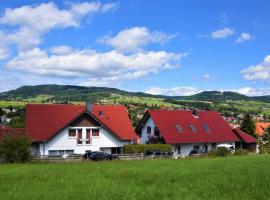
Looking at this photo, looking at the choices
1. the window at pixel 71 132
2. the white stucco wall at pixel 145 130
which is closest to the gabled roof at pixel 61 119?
the window at pixel 71 132

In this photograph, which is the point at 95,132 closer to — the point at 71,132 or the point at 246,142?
the point at 71,132

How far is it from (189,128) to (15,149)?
34096 mm

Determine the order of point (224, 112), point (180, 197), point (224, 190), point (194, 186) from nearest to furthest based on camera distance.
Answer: point (180, 197) → point (224, 190) → point (194, 186) → point (224, 112)

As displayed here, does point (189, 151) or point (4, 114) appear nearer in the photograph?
point (189, 151)

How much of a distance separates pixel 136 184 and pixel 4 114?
11513 centimetres

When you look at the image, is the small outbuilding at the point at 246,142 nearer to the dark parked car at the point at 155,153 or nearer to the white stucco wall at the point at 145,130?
the white stucco wall at the point at 145,130

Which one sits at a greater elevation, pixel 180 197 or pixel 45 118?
pixel 45 118

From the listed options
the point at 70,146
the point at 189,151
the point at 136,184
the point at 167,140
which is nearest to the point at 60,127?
the point at 70,146

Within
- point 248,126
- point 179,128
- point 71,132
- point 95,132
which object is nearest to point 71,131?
point 71,132

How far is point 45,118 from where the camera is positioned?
56719mm

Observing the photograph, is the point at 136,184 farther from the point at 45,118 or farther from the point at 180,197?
the point at 45,118

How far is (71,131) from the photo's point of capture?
184 ft

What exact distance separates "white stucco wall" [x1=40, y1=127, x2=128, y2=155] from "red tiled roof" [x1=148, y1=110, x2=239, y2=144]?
905cm

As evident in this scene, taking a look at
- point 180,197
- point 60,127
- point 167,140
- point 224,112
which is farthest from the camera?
point 224,112
